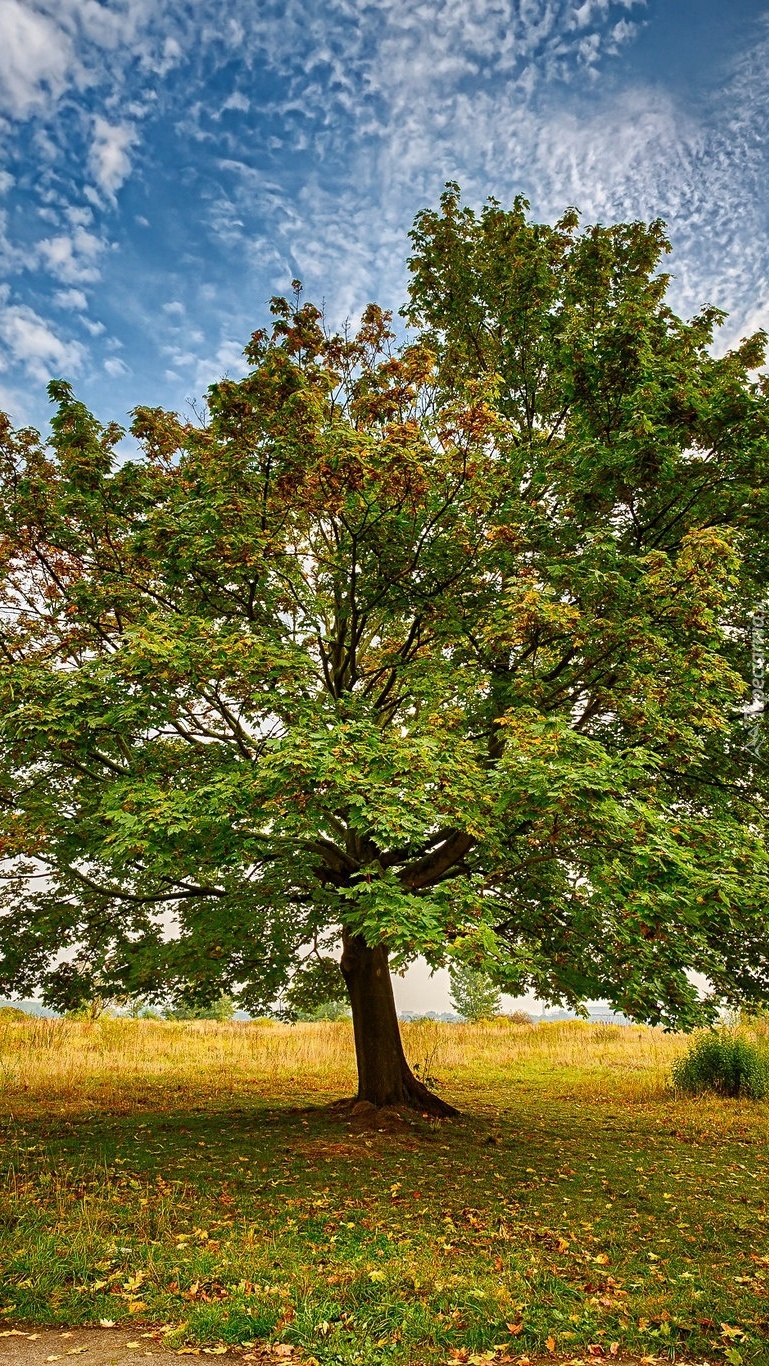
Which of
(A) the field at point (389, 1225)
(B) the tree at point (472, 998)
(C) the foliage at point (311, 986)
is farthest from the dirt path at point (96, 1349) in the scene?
(B) the tree at point (472, 998)

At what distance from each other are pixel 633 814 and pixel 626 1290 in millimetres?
3976

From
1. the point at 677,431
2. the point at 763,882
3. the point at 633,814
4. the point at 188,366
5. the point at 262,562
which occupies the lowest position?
the point at 763,882

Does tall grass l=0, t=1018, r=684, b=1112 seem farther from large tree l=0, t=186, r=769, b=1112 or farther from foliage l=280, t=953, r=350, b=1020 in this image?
large tree l=0, t=186, r=769, b=1112

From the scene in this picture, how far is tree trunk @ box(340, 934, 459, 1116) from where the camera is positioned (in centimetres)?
1233

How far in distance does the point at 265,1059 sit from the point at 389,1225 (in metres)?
15.7

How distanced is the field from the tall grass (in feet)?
2.03

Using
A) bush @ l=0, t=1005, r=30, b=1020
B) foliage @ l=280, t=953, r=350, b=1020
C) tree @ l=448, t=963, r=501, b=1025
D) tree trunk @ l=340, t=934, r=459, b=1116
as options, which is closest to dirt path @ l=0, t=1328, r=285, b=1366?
tree trunk @ l=340, t=934, r=459, b=1116

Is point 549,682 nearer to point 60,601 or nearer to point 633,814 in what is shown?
point 633,814

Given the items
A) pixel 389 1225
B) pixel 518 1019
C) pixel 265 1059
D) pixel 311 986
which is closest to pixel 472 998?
pixel 518 1019

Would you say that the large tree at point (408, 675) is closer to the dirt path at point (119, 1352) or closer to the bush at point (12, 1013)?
the dirt path at point (119, 1352)

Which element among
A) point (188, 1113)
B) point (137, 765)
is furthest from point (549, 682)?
point (188, 1113)

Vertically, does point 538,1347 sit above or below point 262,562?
below

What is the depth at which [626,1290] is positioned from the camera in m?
5.75

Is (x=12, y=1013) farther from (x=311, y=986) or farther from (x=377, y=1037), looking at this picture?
(x=377, y=1037)
